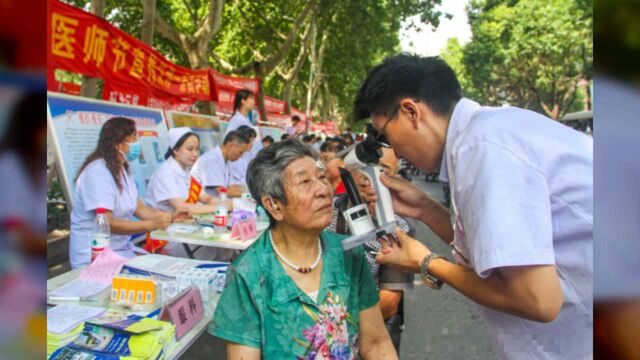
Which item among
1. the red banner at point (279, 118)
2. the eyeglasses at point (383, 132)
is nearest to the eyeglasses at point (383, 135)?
the eyeglasses at point (383, 132)

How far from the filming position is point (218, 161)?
16.7 feet

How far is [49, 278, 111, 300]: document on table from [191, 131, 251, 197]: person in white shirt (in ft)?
8.50

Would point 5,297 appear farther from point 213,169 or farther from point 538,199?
point 213,169

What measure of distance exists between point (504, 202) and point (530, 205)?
7 cm

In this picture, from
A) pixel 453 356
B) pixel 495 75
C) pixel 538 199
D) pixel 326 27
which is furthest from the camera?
pixel 495 75

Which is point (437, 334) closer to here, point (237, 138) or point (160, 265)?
point (160, 265)

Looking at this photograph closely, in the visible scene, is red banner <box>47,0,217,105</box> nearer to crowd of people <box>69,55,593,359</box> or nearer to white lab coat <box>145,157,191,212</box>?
white lab coat <box>145,157,191,212</box>

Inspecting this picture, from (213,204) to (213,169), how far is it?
22.6 inches

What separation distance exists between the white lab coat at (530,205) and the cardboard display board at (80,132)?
3418 mm

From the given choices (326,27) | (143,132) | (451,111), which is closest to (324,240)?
(451,111)

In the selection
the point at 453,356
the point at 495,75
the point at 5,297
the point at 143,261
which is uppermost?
the point at 495,75

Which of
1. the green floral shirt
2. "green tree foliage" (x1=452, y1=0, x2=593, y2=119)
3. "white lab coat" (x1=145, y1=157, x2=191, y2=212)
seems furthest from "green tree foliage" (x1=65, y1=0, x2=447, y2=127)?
the green floral shirt

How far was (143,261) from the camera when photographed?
8.56 ft

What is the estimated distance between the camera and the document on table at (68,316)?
1.80m
